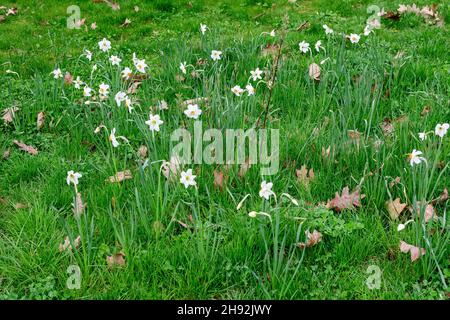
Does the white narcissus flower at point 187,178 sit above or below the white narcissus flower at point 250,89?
below

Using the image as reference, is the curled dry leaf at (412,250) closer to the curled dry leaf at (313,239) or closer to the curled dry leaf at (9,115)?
the curled dry leaf at (313,239)

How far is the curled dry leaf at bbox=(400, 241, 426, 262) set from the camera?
98.7 inches

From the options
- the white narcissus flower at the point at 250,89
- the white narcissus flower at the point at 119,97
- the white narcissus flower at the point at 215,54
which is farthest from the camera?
the white narcissus flower at the point at 215,54

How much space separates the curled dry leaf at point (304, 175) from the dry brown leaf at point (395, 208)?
1.56 ft

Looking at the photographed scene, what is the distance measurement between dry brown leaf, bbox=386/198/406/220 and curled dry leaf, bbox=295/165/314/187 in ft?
1.56

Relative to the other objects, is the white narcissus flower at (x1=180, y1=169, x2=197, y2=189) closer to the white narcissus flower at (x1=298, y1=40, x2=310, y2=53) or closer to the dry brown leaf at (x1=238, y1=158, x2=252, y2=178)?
the dry brown leaf at (x1=238, y1=158, x2=252, y2=178)

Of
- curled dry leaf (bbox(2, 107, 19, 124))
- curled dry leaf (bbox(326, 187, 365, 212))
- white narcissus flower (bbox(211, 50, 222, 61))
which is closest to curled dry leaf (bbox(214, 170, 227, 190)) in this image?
curled dry leaf (bbox(326, 187, 365, 212))

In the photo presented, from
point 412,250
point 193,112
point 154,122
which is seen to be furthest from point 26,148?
point 412,250

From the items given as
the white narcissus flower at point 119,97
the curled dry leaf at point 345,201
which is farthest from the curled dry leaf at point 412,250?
the white narcissus flower at point 119,97

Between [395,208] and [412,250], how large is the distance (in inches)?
14.4

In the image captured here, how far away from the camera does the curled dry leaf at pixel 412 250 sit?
8.23 ft

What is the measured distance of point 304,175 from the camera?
10.2ft

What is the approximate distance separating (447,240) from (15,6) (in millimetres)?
6187
